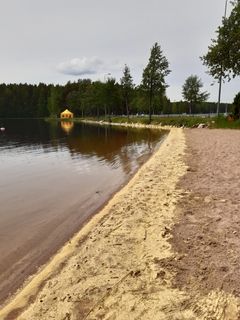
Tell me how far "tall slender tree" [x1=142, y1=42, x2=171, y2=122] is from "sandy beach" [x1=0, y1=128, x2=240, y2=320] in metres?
69.1

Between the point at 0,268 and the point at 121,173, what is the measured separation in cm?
1222

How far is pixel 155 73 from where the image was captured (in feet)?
257

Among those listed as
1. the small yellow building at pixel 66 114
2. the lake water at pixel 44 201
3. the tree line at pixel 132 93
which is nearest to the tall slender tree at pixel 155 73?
the tree line at pixel 132 93

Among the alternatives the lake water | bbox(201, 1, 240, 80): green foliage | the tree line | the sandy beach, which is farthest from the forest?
the sandy beach

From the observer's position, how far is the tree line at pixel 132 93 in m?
52.5

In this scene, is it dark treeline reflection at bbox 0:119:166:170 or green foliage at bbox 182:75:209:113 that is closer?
dark treeline reflection at bbox 0:119:166:170

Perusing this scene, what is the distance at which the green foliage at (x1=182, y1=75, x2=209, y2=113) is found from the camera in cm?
9531

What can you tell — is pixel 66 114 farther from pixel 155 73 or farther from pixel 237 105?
pixel 237 105

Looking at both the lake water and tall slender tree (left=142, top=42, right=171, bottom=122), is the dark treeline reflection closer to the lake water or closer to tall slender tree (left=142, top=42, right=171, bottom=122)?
the lake water

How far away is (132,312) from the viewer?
5.15 metres

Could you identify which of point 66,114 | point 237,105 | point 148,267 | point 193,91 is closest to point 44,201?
point 148,267

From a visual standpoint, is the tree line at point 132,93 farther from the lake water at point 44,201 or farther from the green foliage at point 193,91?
the lake water at point 44,201

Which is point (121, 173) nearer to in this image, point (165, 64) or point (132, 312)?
point (132, 312)

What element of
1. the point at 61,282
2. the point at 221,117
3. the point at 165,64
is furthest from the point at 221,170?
the point at 165,64
